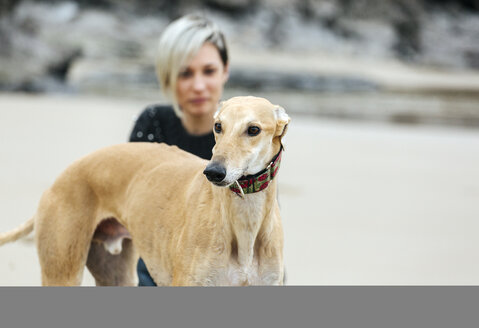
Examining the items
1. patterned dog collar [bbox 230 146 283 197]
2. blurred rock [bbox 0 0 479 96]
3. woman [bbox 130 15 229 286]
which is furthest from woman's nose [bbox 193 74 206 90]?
blurred rock [bbox 0 0 479 96]

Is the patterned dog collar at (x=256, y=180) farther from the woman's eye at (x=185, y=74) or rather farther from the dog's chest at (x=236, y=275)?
the woman's eye at (x=185, y=74)

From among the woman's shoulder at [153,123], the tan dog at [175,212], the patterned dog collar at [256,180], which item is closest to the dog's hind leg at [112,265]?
the tan dog at [175,212]

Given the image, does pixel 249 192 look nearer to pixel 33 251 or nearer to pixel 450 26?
pixel 33 251

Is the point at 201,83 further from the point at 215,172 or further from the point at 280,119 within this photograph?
the point at 215,172

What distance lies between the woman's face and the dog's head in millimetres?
969

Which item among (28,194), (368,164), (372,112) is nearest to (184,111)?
(28,194)

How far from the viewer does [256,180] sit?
4.47ft

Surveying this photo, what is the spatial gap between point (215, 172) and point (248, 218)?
0.93 ft

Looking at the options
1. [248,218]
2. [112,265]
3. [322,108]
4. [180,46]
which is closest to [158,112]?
[180,46]

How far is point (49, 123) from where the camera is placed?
10.2 metres

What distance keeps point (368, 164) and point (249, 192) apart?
749 centimetres

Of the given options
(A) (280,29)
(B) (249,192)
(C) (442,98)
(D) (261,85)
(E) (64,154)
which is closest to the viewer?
(B) (249,192)

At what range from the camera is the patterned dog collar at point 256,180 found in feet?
4.44

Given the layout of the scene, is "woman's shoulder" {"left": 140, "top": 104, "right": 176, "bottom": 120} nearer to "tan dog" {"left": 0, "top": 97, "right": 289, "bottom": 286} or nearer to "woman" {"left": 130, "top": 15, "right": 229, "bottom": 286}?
"woman" {"left": 130, "top": 15, "right": 229, "bottom": 286}
